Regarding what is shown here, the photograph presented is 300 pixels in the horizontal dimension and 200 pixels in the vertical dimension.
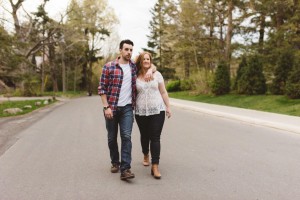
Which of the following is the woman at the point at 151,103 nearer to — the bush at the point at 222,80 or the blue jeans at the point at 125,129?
the blue jeans at the point at 125,129

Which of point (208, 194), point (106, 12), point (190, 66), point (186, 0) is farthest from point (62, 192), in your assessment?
point (106, 12)

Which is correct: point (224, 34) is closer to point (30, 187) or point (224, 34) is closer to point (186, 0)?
point (186, 0)

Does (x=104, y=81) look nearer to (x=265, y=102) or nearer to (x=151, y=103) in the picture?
(x=151, y=103)

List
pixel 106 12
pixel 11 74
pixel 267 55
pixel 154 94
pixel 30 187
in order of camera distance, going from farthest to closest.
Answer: pixel 106 12 < pixel 267 55 < pixel 11 74 < pixel 154 94 < pixel 30 187

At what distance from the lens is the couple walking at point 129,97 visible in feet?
16.4

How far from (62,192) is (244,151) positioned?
4.15 metres

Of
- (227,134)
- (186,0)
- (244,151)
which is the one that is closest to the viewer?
(244,151)

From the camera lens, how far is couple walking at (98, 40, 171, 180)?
16.4 feet

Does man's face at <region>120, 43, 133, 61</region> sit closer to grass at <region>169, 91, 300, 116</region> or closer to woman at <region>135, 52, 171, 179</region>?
woman at <region>135, 52, 171, 179</region>

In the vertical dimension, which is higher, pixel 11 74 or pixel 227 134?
pixel 11 74

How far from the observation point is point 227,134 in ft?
31.6

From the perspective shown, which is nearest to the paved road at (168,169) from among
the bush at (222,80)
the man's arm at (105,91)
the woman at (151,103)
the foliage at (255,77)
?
the woman at (151,103)

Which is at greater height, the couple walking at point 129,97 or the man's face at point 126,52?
the man's face at point 126,52

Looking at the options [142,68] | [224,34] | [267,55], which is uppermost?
[224,34]
